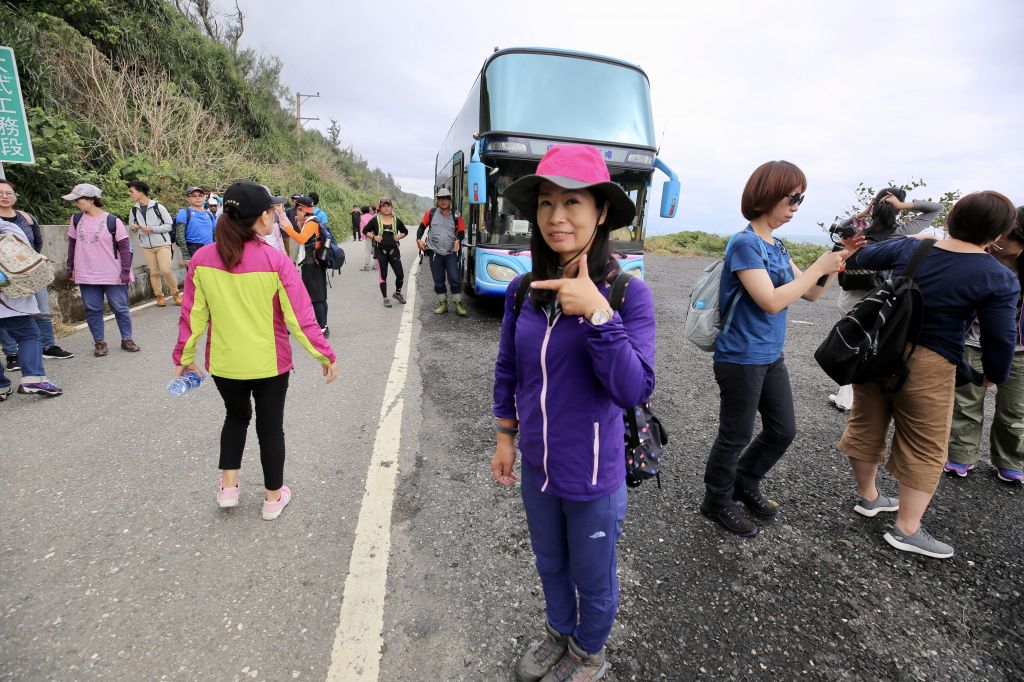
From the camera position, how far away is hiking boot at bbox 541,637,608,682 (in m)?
1.70

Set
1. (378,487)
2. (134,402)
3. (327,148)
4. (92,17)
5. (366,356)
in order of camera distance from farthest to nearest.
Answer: (327,148) < (92,17) < (366,356) < (134,402) < (378,487)

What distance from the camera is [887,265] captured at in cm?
249

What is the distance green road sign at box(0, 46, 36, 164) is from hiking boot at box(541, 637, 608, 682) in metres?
7.67

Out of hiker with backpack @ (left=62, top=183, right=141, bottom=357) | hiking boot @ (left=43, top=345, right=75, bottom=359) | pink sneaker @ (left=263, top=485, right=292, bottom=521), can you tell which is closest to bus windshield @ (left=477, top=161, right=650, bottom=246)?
hiker with backpack @ (left=62, top=183, right=141, bottom=357)

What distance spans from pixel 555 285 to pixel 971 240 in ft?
7.68

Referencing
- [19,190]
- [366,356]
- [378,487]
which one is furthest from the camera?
[19,190]

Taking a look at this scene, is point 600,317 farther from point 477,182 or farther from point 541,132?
point 541,132

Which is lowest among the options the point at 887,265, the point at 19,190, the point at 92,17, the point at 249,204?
the point at 887,265

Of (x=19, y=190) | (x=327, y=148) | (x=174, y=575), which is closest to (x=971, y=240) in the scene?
(x=174, y=575)

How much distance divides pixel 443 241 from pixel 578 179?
255 inches

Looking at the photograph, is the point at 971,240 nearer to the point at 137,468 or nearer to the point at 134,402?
the point at 137,468

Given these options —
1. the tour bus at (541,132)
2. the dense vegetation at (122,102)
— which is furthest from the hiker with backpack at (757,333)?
the dense vegetation at (122,102)

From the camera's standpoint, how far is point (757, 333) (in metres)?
2.33

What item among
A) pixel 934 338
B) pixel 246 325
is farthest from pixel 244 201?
pixel 934 338
